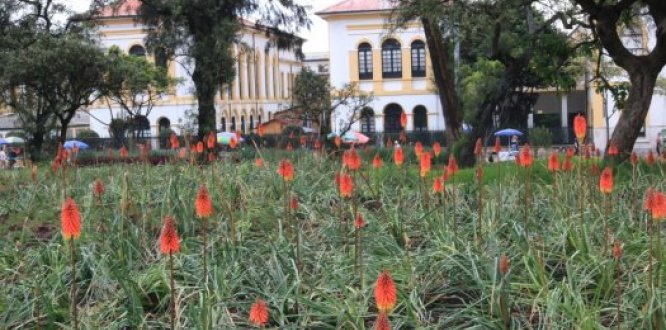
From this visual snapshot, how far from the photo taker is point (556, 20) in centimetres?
1408

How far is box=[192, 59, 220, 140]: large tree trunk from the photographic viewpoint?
21.3 m

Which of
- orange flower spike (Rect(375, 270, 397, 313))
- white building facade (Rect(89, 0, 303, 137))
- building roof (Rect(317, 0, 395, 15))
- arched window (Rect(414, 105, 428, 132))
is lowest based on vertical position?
orange flower spike (Rect(375, 270, 397, 313))

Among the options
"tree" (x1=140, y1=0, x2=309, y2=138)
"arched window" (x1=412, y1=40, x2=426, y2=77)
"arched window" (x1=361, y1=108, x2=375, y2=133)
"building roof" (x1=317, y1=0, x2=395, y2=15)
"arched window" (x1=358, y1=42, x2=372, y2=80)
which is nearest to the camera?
"tree" (x1=140, y1=0, x2=309, y2=138)

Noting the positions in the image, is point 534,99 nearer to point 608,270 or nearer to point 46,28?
point 46,28

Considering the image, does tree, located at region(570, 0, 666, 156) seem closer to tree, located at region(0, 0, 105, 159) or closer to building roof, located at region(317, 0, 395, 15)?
tree, located at region(0, 0, 105, 159)

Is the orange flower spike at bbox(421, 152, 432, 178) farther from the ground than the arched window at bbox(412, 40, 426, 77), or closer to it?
closer to it

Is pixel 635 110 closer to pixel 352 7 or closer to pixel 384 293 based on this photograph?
pixel 384 293

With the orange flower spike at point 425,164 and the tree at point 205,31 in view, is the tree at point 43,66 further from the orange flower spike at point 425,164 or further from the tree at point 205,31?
the orange flower spike at point 425,164

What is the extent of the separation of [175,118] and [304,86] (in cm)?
1707

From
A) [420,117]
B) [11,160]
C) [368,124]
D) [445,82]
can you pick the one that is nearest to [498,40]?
[445,82]

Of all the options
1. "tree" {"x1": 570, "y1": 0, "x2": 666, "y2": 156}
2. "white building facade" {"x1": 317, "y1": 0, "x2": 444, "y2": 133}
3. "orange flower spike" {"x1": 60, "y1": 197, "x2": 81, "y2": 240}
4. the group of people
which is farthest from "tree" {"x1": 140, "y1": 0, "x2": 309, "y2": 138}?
"white building facade" {"x1": 317, "y1": 0, "x2": 444, "y2": 133}

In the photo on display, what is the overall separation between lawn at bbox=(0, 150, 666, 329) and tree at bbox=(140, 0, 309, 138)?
48.5ft

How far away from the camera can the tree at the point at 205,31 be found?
2070 cm

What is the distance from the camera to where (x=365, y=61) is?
4944cm
